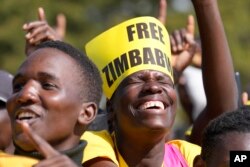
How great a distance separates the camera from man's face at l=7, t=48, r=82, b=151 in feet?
17.0

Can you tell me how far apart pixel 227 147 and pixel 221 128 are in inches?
4.7

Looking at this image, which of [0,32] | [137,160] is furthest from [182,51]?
[0,32]

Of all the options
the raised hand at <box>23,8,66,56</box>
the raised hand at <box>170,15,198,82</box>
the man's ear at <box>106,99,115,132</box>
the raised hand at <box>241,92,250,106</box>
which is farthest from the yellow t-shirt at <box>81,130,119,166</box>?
the raised hand at <box>241,92,250,106</box>

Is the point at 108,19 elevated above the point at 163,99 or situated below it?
above

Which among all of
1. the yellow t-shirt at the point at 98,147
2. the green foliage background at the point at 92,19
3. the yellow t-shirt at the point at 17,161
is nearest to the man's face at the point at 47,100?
the yellow t-shirt at the point at 17,161

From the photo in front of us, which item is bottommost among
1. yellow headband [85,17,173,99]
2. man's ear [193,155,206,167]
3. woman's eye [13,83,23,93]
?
man's ear [193,155,206,167]

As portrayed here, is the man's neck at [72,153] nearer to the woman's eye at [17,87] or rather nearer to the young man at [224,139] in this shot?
the woman's eye at [17,87]

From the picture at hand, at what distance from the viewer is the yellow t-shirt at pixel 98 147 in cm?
562

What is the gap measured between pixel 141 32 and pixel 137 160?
0.65 metres

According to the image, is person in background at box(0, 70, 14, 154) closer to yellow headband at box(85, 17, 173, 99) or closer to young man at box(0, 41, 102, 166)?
yellow headband at box(85, 17, 173, 99)

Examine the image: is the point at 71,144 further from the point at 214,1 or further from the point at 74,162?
the point at 214,1

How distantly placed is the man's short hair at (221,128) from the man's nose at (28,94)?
2.55 ft

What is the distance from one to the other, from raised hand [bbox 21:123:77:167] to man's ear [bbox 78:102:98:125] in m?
0.48

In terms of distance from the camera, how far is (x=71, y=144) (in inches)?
209
